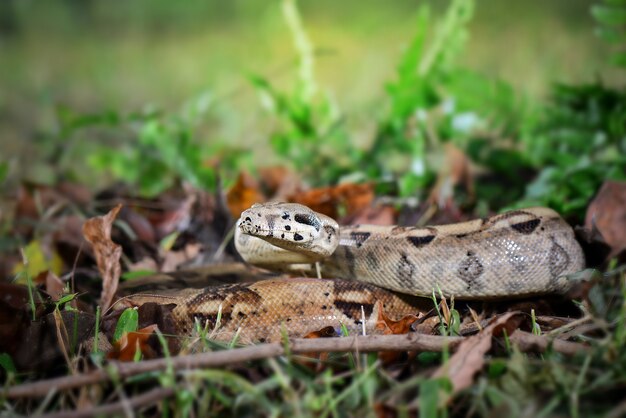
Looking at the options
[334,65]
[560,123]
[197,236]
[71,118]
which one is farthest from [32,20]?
[560,123]

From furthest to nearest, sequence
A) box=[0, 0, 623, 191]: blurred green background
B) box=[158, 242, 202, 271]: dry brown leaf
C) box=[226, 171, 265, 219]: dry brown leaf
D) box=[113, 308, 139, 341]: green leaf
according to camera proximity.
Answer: box=[0, 0, 623, 191]: blurred green background, box=[226, 171, 265, 219]: dry brown leaf, box=[158, 242, 202, 271]: dry brown leaf, box=[113, 308, 139, 341]: green leaf

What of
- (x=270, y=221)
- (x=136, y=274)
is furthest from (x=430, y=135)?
(x=136, y=274)

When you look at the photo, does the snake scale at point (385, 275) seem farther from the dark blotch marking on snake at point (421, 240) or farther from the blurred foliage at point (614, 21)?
the blurred foliage at point (614, 21)

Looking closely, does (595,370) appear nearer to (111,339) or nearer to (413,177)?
(111,339)

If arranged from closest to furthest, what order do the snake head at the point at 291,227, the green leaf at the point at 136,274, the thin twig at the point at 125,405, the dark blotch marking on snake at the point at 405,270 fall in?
the thin twig at the point at 125,405
the dark blotch marking on snake at the point at 405,270
the snake head at the point at 291,227
the green leaf at the point at 136,274

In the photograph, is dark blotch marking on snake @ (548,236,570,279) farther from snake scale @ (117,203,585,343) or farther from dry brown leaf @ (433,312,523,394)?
dry brown leaf @ (433,312,523,394)

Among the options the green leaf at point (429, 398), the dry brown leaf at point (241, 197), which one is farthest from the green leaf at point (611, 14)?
the green leaf at point (429, 398)

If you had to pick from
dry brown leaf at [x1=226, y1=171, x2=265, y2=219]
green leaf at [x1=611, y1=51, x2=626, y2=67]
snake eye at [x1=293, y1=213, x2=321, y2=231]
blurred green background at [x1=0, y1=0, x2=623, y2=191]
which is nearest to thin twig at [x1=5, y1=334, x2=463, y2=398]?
snake eye at [x1=293, y1=213, x2=321, y2=231]
